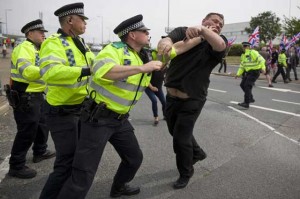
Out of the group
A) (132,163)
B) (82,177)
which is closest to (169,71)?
(132,163)

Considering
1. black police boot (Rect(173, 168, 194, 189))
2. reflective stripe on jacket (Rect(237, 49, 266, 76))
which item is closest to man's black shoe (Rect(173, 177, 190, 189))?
black police boot (Rect(173, 168, 194, 189))

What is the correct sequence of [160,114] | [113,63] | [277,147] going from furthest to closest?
[160,114] → [277,147] → [113,63]

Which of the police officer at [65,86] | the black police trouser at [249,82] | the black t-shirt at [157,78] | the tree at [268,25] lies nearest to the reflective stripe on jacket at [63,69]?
the police officer at [65,86]

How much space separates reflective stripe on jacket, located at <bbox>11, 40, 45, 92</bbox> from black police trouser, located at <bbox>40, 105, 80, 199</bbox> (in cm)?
70

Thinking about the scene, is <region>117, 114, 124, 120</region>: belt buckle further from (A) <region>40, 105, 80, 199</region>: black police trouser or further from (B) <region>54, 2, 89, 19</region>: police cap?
(B) <region>54, 2, 89, 19</region>: police cap

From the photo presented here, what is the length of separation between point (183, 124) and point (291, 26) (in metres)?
23.9

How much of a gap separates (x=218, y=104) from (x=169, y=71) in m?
5.75

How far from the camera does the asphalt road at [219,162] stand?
11.3 ft

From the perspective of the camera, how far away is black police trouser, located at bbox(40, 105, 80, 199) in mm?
2762

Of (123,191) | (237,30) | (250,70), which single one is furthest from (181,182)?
(237,30)

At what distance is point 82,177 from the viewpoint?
8.53 feet

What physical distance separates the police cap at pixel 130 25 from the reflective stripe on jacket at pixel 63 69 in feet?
1.56

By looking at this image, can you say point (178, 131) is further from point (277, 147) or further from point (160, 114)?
point (160, 114)

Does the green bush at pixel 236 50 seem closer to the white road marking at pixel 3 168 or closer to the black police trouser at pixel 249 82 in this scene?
the black police trouser at pixel 249 82
